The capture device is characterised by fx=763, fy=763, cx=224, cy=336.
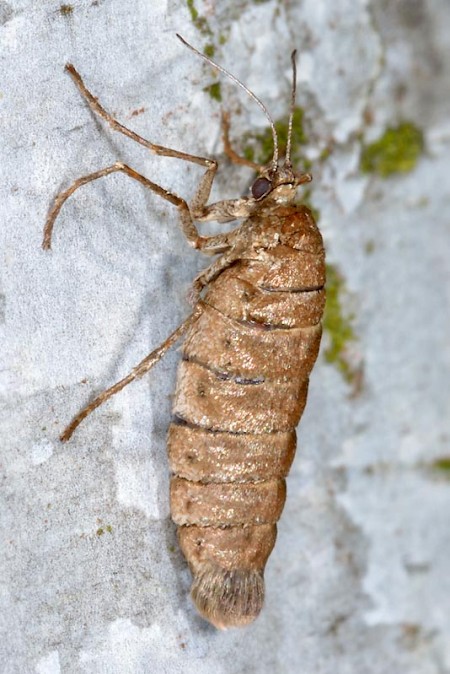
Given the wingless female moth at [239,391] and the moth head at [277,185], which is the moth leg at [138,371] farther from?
the moth head at [277,185]

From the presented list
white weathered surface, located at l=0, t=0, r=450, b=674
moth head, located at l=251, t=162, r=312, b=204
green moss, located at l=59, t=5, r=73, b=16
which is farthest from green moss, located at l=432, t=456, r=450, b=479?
green moss, located at l=59, t=5, r=73, b=16

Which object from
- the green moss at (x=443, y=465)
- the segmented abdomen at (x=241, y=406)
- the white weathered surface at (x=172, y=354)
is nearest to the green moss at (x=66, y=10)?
the white weathered surface at (x=172, y=354)

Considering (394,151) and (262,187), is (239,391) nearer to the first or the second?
(262,187)

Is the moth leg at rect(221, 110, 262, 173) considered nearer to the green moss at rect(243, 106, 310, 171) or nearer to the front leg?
the green moss at rect(243, 106, 310, 171)

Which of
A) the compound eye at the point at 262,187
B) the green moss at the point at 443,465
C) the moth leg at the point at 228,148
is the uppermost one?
the moth leg at the point at 228,148

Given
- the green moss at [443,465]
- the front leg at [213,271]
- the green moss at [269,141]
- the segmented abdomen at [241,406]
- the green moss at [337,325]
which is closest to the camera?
the segmented abdomen at [241,406]

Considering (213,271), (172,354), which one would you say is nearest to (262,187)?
(213,271)

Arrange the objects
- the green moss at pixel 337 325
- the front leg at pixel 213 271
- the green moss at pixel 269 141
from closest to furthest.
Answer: the front leg at pixel 213 271, the green moss at pixel 269 141, the green moss at pixel 337 325
